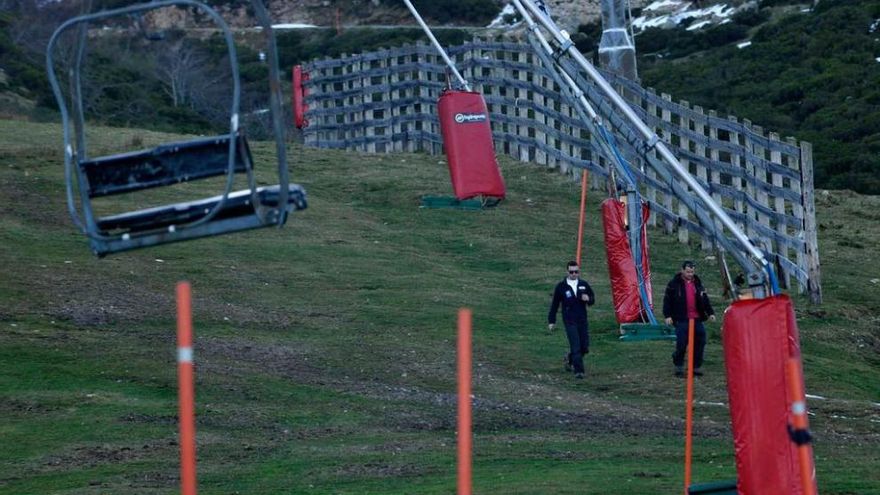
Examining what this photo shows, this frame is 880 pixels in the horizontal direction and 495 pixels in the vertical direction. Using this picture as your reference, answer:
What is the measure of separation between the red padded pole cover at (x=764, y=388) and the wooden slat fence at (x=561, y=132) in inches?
141

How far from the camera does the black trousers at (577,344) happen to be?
18984 mm

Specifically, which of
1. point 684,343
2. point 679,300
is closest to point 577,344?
point 684,343

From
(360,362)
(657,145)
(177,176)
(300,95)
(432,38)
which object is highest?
(432,38)

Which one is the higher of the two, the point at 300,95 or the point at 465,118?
the point at 465,118

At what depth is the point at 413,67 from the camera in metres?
38.6

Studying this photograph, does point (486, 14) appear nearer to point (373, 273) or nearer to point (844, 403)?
point (373, 273)

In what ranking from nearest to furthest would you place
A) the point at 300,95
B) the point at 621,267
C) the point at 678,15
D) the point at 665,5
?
the point at 621,267, the point at 300,95, the point at 678,15, the point at 665,5

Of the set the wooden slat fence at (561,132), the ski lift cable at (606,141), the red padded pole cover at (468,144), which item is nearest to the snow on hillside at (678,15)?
the wooden slat fence at (561,132)

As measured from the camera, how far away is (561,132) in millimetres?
33781

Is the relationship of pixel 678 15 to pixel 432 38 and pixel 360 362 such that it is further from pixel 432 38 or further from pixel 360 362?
pixel 360 362

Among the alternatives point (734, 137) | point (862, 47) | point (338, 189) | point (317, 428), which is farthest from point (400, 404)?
point (862, 47)

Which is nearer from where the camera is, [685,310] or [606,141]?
[685,310]

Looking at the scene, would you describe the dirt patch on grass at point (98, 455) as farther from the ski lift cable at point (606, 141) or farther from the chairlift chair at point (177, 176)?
the ski lift cable at point (606, 141)

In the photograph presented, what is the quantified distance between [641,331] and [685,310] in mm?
1669
